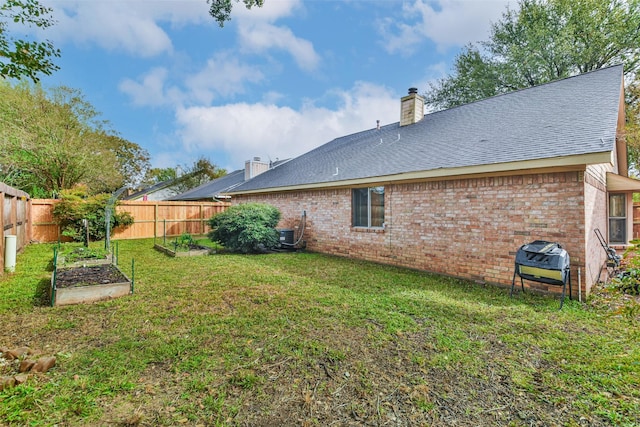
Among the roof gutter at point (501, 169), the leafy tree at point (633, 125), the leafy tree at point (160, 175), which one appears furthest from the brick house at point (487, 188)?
the leafy tree at point (160, 175)

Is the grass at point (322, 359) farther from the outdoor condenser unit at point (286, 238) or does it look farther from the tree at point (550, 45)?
the tree at point (550, 45)

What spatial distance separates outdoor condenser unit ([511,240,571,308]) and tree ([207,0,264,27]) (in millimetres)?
6285

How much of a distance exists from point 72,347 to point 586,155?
7.63 meters

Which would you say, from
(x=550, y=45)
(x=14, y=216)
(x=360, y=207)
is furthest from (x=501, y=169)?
(x=550, y=45)

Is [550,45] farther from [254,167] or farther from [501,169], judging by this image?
[254,167]

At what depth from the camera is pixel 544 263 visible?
16.0 feet

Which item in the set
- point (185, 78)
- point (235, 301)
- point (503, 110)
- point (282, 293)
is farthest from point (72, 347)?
point (185, 78)

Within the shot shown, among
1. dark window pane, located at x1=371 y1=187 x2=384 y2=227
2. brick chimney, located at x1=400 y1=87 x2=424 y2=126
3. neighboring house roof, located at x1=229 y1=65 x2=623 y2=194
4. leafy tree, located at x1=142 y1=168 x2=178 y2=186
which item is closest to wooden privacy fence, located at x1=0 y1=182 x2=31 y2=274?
neighboring house roof, located at x1=229 y1=65 x2=623 y2=194

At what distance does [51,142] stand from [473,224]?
21.5 meters

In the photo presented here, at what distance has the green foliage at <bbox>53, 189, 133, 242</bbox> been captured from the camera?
12203 mm

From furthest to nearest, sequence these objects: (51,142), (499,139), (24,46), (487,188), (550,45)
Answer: (550,45) < (51,142) < (499,139) < (487,188) < (24,46)

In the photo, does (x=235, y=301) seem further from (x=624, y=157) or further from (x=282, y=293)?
(x=624, y=157)

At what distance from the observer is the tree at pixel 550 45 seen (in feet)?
51.9

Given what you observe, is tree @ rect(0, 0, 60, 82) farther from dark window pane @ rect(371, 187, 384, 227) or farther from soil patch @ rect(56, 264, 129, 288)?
dark window pane @ rect(371, 187, 384, 227)
